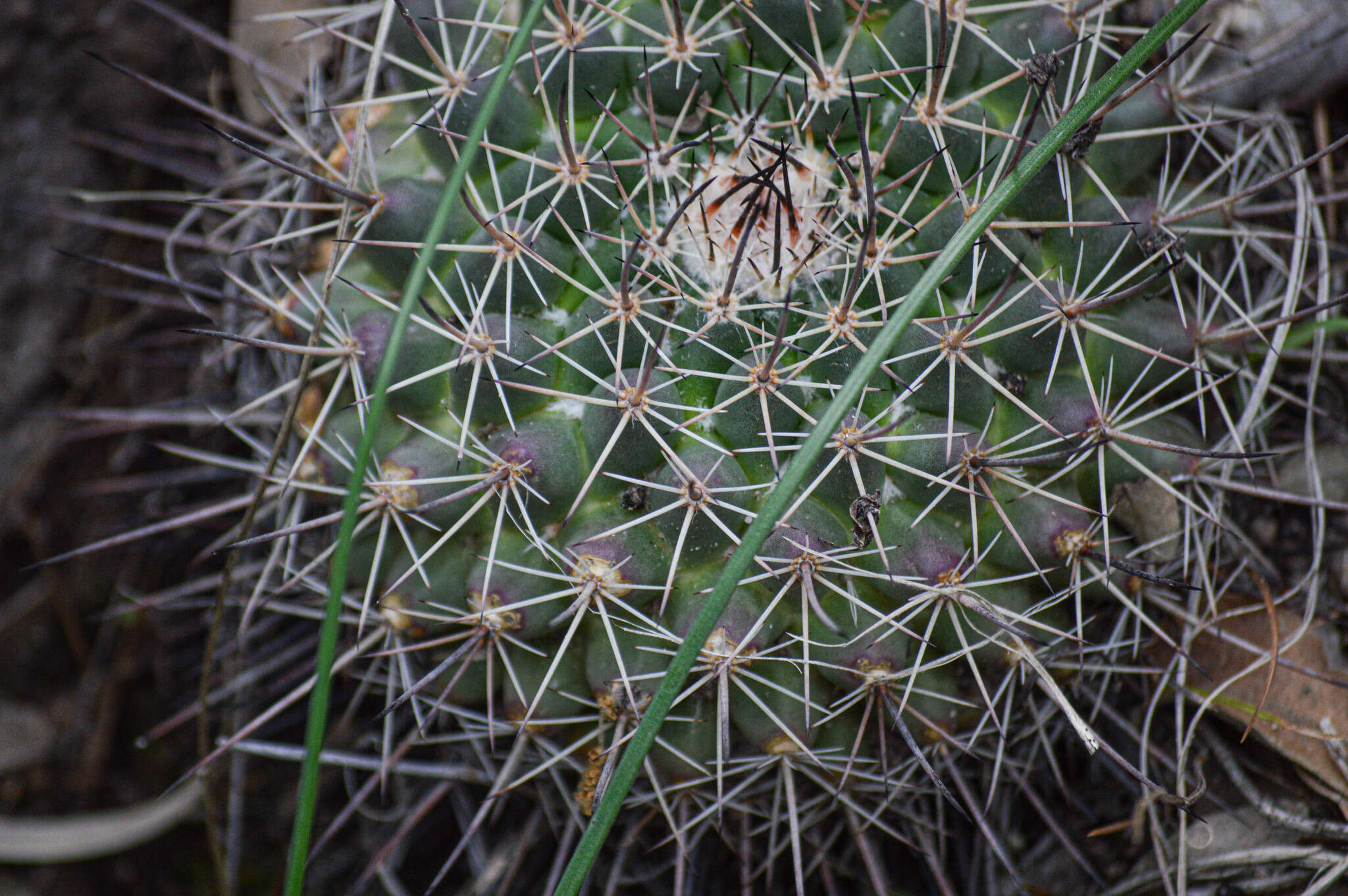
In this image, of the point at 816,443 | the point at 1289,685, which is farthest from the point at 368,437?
the point at 1289,685

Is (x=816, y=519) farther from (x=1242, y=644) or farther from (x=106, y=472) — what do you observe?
(x=106, y=472)

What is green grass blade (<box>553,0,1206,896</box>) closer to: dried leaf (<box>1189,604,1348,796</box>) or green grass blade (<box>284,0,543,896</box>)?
green grass blade (<box>284,0,543,896</box>)

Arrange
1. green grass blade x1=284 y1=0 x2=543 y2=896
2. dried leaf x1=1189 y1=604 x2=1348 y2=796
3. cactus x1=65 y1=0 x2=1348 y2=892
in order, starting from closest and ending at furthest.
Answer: green grass blade x1=284 y1=0 x2=543 y2=896, cactus x1=65 y1=0 x2=1348 y2=892, dried leaf x1=1189 y1=604 x2=1348 y2=796

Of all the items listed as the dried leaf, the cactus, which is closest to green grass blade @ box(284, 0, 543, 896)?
the cactus

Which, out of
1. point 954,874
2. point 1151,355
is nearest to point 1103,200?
point 1151,355

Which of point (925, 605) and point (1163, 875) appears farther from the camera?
point (1163, 875)

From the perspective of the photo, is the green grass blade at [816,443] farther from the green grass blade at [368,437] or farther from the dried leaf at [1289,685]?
the dried leaf at [1289,685]
